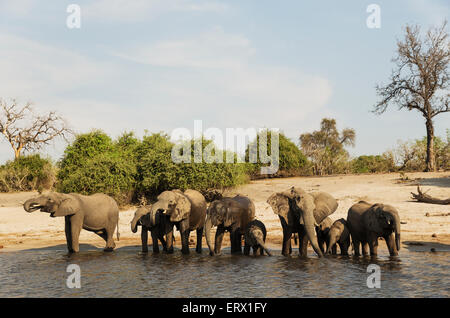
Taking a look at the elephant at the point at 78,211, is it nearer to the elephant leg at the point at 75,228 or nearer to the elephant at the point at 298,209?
the elephant leg at the point at 75,228

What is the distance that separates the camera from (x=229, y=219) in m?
15.1

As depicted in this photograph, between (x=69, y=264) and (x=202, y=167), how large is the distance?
14368 mm

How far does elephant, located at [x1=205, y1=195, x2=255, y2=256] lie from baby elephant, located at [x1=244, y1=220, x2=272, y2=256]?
44 cm

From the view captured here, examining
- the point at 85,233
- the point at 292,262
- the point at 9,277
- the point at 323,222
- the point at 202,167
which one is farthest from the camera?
the point at 202,167

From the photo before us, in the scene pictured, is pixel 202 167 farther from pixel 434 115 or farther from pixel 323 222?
pixel 434 115

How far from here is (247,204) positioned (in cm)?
1603

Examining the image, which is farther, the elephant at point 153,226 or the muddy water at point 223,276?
the elephant at point 153,226

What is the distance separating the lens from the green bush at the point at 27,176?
131ft

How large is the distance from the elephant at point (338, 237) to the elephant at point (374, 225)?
0.17 m

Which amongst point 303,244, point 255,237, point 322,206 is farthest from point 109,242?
point 322,206

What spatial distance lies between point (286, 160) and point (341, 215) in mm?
18349

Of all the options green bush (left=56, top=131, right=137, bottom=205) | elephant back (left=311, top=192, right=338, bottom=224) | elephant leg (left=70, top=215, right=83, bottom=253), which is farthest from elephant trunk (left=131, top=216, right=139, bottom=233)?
green bush (left=56, top=131, right=137, bottom=205)

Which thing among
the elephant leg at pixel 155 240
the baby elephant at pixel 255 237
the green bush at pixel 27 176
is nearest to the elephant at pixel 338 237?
the baby elephant at pixel 255 237
